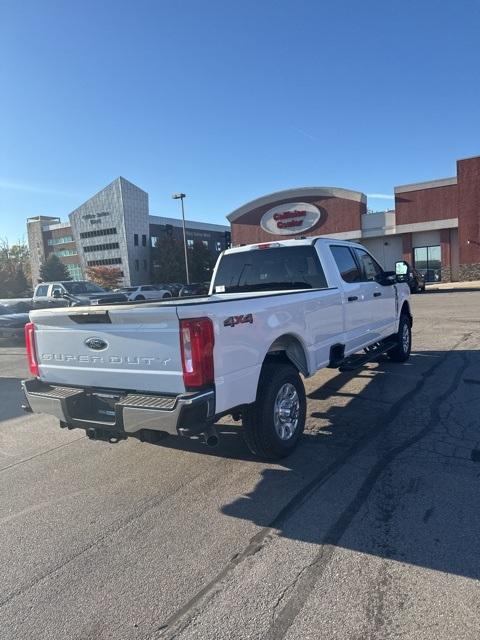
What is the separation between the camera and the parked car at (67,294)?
2002cm

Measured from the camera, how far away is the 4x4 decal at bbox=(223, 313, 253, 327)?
3757 millimetres

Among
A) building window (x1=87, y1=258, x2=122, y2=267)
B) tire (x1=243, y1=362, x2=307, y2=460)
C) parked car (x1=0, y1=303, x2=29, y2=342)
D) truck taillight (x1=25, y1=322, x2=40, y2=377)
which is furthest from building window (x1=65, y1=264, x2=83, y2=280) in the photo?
tire (x1=243, y1=362, x2=307, y2=460)

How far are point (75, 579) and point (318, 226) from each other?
4073 cm

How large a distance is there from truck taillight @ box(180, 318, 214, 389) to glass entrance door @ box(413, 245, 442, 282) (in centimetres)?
3921

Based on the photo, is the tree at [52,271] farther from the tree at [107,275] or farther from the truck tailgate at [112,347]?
the truck tailgate at [112,347]

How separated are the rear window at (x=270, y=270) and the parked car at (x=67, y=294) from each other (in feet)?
44.4

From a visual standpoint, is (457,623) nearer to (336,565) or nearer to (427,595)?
(427,595)

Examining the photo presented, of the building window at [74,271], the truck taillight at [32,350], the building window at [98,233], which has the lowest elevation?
the truck taillight at [32,350]

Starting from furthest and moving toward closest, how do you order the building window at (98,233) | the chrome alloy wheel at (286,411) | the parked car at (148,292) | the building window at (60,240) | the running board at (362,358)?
the building window at (60,240)
the building window at (98,233)
the parked car at (148,292)
the running board at (362,358)
the chrome alloy wheel at (286,411)

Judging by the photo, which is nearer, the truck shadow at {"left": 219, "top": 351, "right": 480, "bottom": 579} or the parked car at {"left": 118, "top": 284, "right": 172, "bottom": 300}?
the truck shadow at {"left": 219, "top": 351, "right": 480, "bottom": 579}

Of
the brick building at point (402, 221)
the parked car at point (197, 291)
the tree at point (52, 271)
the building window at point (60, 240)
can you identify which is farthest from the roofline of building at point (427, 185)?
the building window at point (60, 240)

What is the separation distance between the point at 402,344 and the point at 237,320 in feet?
18.6

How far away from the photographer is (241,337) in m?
3.93

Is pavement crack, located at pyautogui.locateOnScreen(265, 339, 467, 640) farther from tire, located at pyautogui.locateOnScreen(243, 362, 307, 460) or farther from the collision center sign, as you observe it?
the collision center sign
